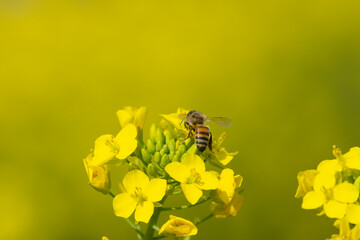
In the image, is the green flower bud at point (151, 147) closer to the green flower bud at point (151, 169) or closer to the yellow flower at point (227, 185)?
the green flower bud at point (151, 169)

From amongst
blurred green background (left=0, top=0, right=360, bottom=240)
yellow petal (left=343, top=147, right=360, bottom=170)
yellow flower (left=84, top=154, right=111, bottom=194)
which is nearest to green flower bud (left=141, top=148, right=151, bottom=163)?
yellow flower (left=84, top=154, right=111, bottom=194)

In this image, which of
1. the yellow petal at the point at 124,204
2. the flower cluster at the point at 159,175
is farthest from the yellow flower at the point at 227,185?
the yellow petal at the point at 124,204

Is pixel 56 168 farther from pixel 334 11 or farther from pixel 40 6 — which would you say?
pixel 334 11

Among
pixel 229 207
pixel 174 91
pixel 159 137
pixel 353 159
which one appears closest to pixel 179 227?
pixel 229 207

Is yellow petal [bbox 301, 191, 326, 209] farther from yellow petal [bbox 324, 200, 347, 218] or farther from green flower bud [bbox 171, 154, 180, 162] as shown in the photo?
green flower bud [bbox 171, 154, 180, 162]

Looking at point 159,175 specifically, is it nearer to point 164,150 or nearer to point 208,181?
point 164,150

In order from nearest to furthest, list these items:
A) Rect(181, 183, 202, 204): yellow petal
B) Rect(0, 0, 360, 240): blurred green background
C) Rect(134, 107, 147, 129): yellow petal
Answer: Rect(181, 183, 202, 204): yellow petal
Rect(134, 107, 147, 129): yellow petal
Rect(0, 0, 360, 240): blurred green background
